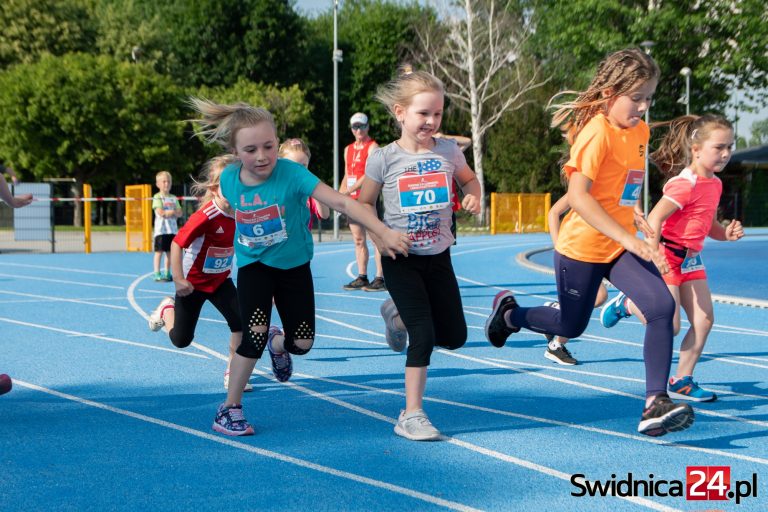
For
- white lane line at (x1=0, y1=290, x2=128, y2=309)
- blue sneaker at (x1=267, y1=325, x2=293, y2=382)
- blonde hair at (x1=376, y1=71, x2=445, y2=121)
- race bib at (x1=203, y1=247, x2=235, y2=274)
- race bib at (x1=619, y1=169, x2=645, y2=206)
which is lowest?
white lane line at (x1=0, y1=290, x2=128, y2=309)

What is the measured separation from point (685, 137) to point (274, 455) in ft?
10.4

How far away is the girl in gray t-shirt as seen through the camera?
4.88 m

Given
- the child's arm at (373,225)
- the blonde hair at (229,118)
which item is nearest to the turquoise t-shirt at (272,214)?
the blonde hair at (229,118)

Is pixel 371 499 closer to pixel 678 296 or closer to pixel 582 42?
pixel 678 296

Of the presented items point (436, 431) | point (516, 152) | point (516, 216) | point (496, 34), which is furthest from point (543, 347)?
point (516, 152)

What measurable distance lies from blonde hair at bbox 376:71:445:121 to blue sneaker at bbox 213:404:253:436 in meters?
1.88

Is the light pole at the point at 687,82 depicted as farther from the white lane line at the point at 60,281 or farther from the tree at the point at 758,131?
the tree at the point at 758,131

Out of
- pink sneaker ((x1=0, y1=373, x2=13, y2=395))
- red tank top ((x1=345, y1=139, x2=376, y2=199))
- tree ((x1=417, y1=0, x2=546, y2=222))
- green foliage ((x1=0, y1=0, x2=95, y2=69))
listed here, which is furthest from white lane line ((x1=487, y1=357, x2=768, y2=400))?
green foliage ((x1=0, y1=0, x2=95, y2=69))

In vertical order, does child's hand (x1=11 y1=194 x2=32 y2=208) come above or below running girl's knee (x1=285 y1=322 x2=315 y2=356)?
above

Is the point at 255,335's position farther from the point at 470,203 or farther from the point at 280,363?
the point at 470,203

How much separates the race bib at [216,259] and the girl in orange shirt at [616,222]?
219 cm

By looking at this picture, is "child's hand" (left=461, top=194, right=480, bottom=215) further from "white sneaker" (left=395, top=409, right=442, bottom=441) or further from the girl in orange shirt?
"white sneaker" (left=395, top=409, right=442, bottom=441)

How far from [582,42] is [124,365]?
37078 millimetres

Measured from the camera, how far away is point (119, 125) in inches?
1722
